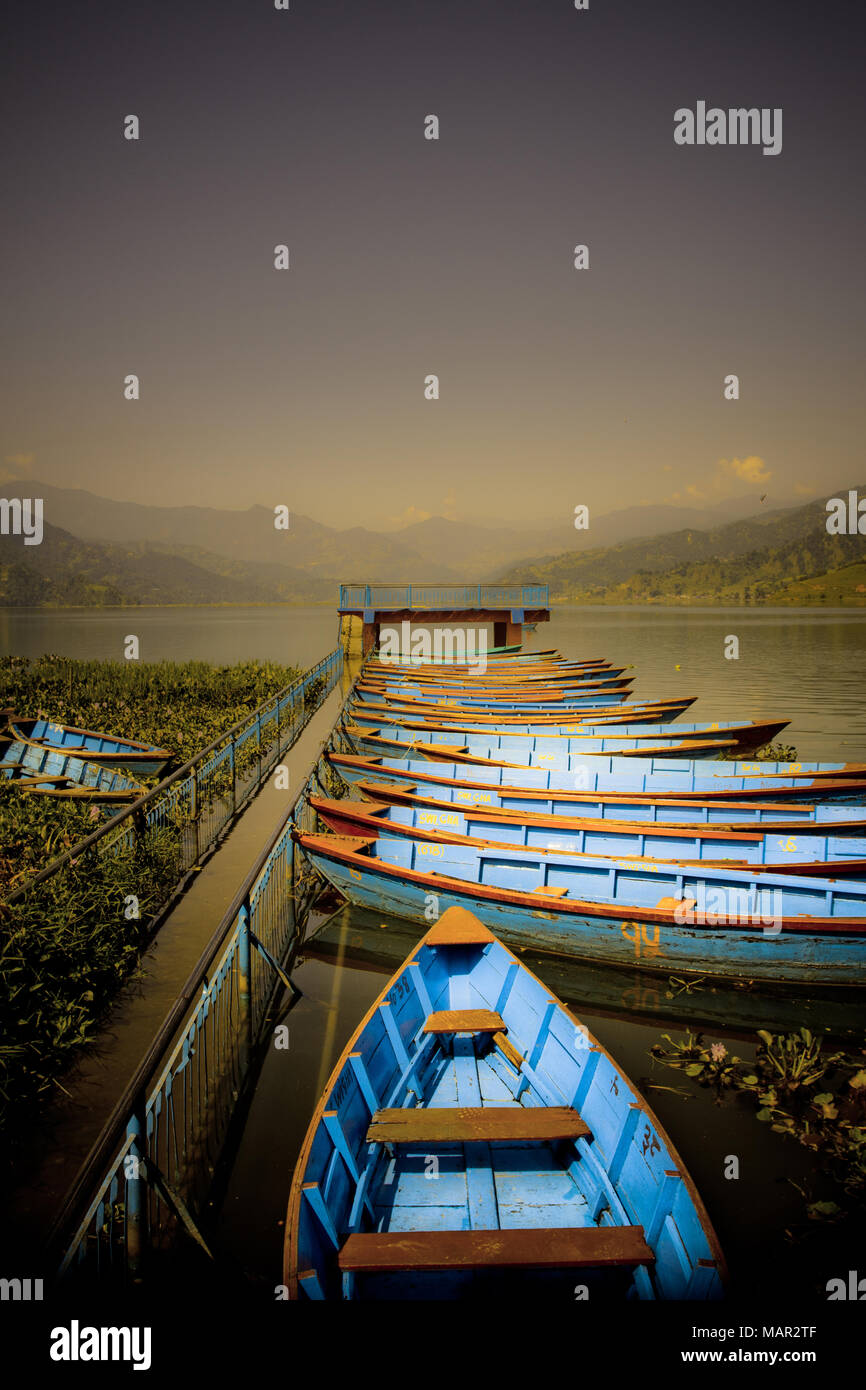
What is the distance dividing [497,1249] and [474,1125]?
0.97 meters

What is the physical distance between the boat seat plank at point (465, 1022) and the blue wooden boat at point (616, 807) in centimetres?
474

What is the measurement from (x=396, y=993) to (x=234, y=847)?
626cm

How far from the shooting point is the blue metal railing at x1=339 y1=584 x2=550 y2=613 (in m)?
38.7

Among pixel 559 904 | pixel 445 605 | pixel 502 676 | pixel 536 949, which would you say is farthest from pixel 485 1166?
pixel 445 605

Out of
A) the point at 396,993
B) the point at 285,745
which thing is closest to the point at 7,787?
the point at 285,745

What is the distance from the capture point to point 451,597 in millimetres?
40688

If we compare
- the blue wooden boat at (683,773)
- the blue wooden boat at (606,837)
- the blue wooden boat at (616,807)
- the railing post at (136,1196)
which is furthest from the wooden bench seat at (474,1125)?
the blue wooden boat at (683,773)

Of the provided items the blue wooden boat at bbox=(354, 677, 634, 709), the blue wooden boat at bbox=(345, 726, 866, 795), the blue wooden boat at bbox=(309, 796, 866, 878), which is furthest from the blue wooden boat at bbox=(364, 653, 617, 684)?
the blue wooden boat at bbox=(309, 796, 866, 878)

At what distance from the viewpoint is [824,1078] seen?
23.0 ft

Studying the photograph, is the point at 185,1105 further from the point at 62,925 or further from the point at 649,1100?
the point at 649,1100

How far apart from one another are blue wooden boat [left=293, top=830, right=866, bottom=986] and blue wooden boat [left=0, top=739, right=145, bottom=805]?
4.82 metres

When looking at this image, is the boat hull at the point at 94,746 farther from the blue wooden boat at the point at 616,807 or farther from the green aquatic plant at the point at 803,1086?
the green aquatic plant at the point at 803,1086

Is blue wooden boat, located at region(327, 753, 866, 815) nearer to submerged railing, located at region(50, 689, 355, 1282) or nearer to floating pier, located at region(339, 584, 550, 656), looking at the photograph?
submerged railing, located at region(50, 689, 355, 1282)
